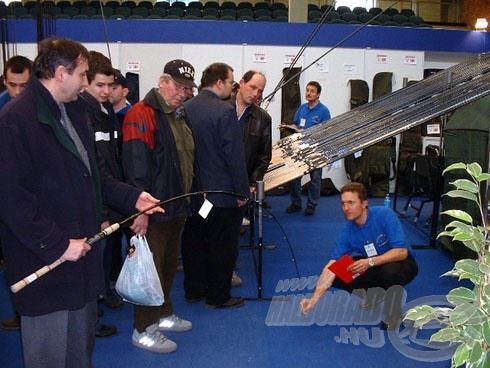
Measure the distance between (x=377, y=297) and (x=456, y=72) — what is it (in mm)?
→ 2475

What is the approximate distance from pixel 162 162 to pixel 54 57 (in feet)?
3.59

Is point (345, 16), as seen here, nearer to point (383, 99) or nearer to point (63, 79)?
point (383, 99)

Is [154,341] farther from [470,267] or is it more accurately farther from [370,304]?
[470,267]

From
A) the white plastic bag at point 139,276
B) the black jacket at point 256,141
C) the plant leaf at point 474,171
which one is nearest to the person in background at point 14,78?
the white plastic bag at point 139,276

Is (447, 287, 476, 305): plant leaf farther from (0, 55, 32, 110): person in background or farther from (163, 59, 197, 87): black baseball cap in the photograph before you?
(0, 55, 32, 110): person in background

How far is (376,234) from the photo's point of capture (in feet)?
10.1

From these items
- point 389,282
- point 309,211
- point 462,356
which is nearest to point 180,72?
point 389,282

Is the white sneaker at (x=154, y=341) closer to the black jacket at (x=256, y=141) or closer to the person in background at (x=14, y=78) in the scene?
the person in background at (x=14, y=78)

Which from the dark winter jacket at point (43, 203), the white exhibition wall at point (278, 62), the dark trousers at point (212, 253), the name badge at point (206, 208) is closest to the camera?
the dark winter jacket at point (43, 203)

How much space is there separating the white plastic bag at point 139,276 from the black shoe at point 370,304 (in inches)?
60.2

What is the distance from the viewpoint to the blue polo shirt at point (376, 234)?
306 centimetres

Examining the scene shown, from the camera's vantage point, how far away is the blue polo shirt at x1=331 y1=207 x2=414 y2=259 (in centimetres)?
306

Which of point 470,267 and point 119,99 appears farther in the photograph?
point 119,99

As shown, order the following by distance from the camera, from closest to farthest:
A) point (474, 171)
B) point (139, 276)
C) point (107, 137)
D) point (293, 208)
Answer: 1. point (474, 171)
2. point (139, 276)
3. point (107, 137)
4. point (293, 208)
